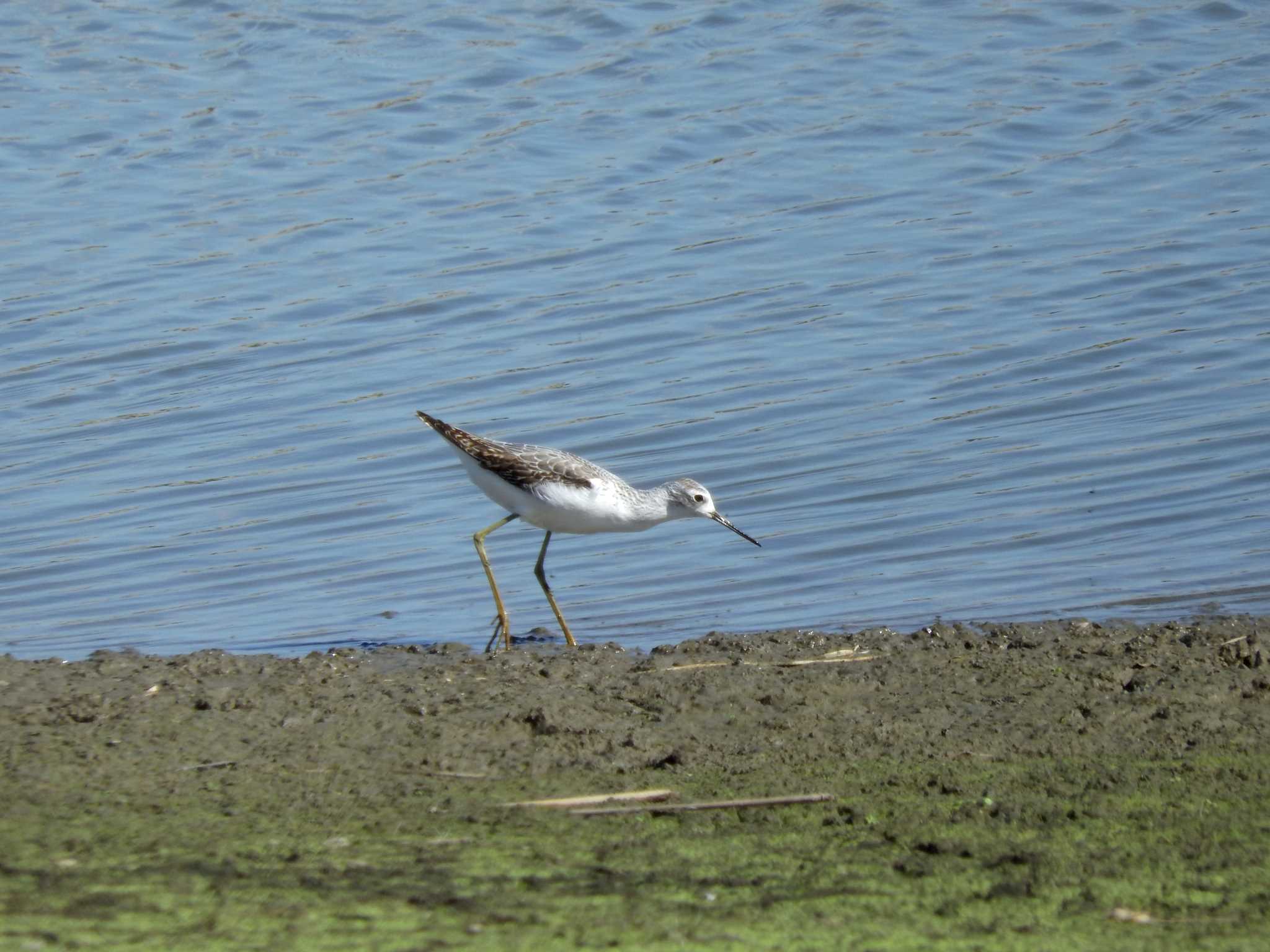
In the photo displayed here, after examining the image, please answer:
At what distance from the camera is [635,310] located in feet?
44.4

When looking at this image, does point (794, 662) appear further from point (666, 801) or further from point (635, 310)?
point (635, 310)

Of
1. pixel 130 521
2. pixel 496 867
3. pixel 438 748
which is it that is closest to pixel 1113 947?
pixel 496 867

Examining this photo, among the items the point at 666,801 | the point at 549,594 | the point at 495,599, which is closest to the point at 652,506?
the point at 549,594

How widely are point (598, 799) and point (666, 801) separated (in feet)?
0.70

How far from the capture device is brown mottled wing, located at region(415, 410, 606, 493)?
28.1 ft

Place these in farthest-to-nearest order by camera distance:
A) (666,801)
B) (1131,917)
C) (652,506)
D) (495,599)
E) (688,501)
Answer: (688,501) → (652,506) → (495,599) → (666,801) → (1131,917)

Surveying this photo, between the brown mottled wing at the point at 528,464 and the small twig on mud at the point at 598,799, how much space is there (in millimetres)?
Answer: 3356

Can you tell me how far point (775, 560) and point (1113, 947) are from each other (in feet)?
17.9

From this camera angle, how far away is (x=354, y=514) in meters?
10.4

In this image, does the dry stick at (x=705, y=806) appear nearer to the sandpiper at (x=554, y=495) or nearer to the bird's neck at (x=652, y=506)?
the sandpiper at (x=554, y=495)

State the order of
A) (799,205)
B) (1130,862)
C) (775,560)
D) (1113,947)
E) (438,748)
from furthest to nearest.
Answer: (799,205) → (775,560) → (438,748) → (1130,862) → (1113,947)

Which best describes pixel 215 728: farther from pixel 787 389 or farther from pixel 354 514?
pixel 787 389

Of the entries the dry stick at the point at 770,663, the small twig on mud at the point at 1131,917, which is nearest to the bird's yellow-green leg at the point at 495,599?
the dry stick at the point at 770,663

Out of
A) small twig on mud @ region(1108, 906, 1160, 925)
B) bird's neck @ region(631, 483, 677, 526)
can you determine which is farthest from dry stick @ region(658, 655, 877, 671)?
small twig on mud @ region(1108, 906, 1160, 925)
